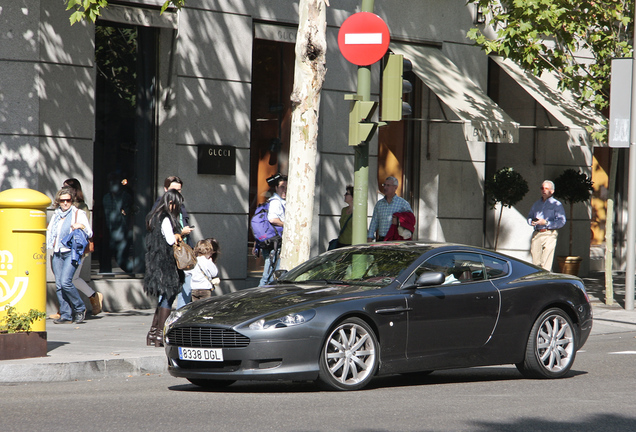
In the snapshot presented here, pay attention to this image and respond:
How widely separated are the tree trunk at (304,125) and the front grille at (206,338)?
10.2 feet

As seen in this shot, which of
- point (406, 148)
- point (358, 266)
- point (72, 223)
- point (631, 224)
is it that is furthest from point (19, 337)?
point (406, 148)

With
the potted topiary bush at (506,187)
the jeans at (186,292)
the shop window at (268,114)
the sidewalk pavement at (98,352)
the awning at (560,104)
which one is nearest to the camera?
the sidewalk pavement at (98,352)

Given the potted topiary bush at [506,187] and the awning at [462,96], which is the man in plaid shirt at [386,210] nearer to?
the awning at [462,96]

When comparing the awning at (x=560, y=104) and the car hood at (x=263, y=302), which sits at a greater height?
the awning at (x=560, y=104)

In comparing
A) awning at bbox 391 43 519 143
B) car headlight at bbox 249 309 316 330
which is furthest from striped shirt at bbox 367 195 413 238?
car headlight at bbox 249 309 316 330

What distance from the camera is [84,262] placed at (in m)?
13.4

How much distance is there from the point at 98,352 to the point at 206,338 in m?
2.40

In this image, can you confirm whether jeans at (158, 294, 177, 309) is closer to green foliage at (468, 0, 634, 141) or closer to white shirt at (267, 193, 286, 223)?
white shirt at (267, 193, 286, 223)

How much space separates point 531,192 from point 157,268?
1180 centimetres

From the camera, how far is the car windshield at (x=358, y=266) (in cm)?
812

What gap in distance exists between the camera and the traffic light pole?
1041 centimetres

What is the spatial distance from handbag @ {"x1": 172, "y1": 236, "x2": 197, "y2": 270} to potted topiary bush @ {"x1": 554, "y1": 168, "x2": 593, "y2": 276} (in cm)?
1175

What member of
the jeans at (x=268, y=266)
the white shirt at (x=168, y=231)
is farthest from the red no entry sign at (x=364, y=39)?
the jeans at (x=268, y=266)

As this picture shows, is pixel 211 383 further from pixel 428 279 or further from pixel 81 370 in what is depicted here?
pixel 428 279
